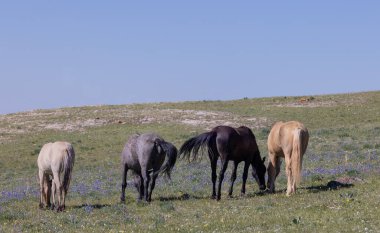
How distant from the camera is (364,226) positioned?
10891 mm

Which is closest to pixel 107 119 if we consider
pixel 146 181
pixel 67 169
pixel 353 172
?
pixel 353 172

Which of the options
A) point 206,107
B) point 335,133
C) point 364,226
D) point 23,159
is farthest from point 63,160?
point 206,107

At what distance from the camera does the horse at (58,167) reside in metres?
16.7

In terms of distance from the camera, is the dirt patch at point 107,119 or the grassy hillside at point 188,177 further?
the dirt patch at point 107,119

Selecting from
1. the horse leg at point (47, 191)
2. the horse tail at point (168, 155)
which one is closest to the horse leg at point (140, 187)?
the horse tail at point (168, 155)

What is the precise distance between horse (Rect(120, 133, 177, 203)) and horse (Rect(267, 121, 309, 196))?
10.9ft

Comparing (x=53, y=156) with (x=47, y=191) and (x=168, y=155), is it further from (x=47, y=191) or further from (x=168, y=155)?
(x=168, y=155)

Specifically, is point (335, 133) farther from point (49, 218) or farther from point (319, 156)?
point (49, 218)

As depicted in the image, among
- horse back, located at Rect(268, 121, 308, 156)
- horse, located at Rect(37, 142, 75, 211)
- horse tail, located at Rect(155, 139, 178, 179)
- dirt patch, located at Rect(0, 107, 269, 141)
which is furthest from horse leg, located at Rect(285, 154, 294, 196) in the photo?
dirt patch, located at Rect(0, 107, 269, 141)

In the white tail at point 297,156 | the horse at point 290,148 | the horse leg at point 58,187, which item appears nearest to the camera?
the horse leg at point 58,187

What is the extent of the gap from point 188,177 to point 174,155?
630 cm

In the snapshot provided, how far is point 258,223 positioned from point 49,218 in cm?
586

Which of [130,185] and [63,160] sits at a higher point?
[63,160]

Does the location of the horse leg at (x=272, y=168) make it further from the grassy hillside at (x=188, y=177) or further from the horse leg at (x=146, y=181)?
the horse leg at (x=146, y=181)
